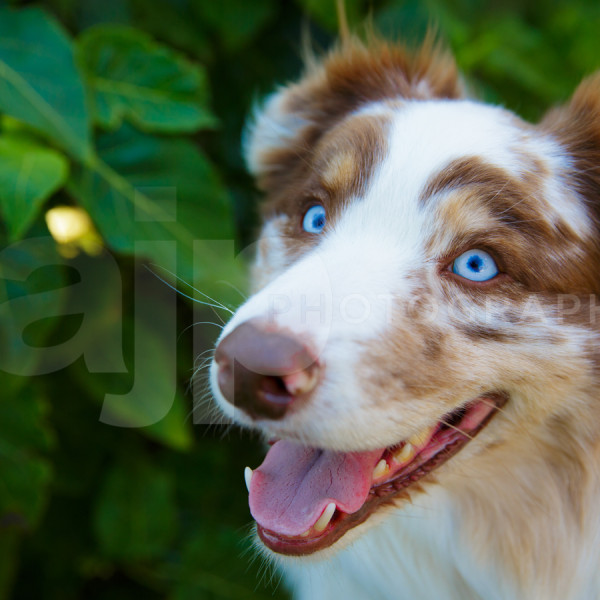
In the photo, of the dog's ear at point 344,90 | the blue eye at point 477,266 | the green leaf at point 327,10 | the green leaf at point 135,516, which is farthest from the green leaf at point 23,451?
the green leaf at point 327,10

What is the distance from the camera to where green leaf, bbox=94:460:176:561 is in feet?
9.46

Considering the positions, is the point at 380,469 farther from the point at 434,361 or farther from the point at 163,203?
the point at 163,203

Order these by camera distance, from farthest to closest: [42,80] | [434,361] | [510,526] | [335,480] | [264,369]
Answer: [42,80], [510,526], [335,480], [434,361], [264,369]

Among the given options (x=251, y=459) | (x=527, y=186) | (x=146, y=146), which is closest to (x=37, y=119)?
(x=146, y=146)

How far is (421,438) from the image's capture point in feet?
5.96

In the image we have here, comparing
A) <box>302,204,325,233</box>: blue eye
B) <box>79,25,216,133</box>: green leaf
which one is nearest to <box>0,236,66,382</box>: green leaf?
<box>79,25,216,133</box>: green leaf

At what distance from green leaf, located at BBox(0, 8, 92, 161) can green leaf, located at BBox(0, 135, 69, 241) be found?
75 millimetres

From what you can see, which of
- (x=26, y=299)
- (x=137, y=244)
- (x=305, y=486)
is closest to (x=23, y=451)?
(x=26, y=299)

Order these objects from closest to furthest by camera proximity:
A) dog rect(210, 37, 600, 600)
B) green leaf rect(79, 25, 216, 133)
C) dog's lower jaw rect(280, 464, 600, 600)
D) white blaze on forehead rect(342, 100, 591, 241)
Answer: dog rect(210, 37, 600, 600) < white blaze on forehead rect(342, 100, 591, 241) < dog's lower jaw rect(280, 464, 600, 600) < green leaf rect(79, 25, 216, 133)

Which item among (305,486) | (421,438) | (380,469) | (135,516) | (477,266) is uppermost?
(477,266)

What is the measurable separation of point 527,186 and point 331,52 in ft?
3.50

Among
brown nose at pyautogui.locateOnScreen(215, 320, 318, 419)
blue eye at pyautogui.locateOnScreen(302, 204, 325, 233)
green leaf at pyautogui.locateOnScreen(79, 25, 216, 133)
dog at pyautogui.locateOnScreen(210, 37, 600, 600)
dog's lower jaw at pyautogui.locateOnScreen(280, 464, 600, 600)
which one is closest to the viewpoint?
brown nose at pyautogui.locateOnScreen(215, 320, 318, 419)

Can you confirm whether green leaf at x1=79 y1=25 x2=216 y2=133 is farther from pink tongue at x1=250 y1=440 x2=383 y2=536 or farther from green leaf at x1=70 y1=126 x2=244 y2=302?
pink tongue at x1=250 y1=440 x2=383 y2=536

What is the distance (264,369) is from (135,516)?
1738 mm
